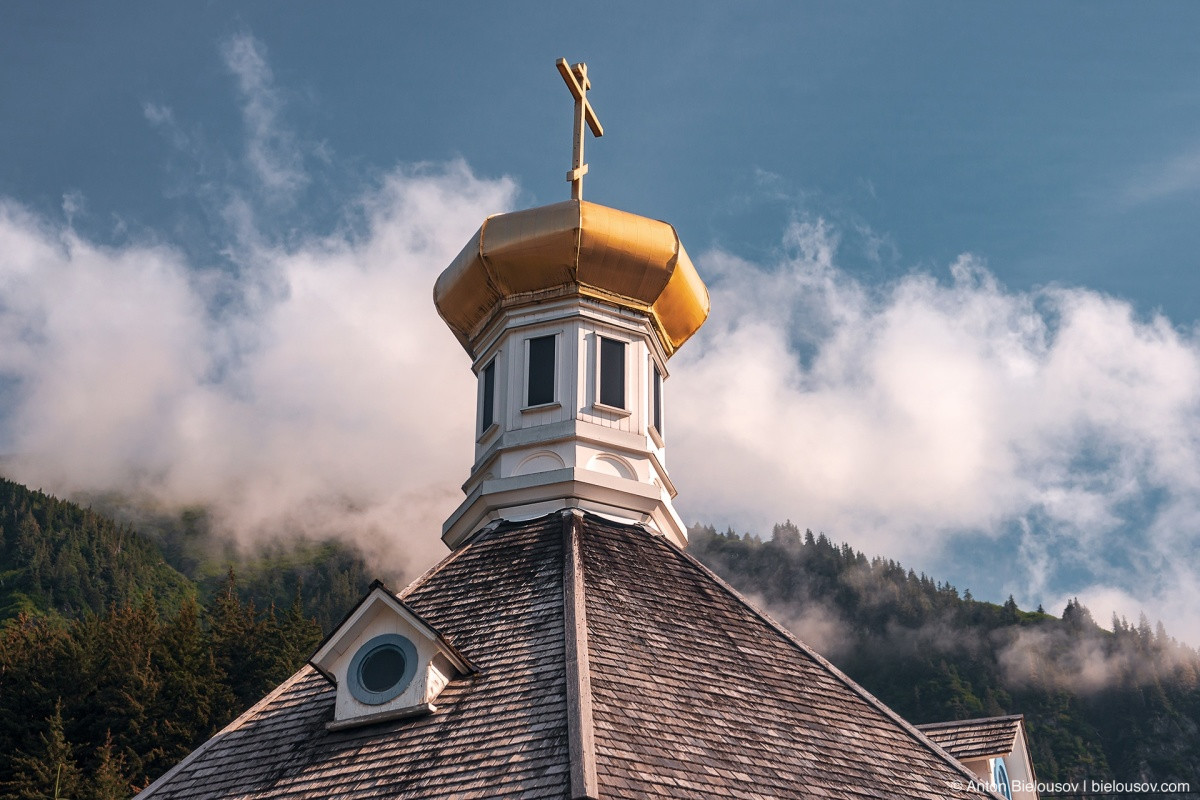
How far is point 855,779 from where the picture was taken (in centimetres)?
1199

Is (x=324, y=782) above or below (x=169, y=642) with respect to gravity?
below

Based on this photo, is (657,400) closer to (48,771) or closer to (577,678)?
(577,678)

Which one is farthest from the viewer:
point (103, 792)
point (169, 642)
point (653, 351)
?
point (169, 642)

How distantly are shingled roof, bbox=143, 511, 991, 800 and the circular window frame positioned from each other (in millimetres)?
309

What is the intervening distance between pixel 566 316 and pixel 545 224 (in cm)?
125

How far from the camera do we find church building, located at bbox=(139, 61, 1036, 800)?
450 inches

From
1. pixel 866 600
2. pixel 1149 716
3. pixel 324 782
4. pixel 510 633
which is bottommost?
pixel 324 782

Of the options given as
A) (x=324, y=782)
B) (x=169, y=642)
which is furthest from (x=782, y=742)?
(x=169, y=642)

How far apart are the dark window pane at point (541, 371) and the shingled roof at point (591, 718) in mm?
2859

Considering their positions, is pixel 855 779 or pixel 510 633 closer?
pixel 855 779

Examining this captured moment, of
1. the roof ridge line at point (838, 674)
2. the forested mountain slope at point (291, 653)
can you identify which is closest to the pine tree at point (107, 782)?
the forested mountain slope at point (291, 653)

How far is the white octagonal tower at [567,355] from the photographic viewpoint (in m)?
16.9

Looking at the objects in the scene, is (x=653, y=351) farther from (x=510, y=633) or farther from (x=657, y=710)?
(x=657, y=710)

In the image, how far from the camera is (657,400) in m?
19.0
